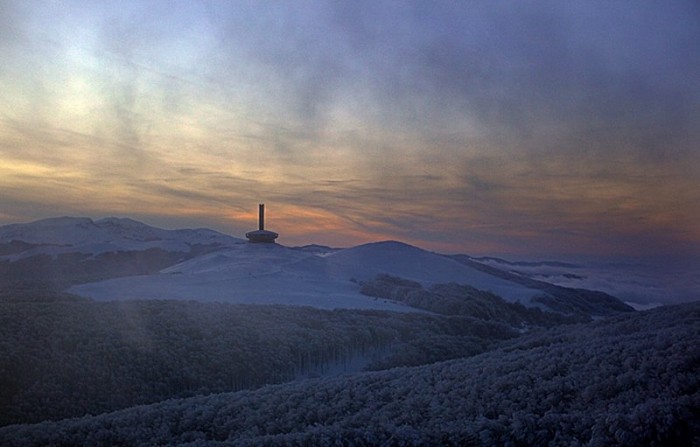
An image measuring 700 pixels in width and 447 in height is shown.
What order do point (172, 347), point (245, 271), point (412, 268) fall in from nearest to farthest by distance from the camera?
1. point (172, 347)
2. point (245, 271)
3. point (412, 268)

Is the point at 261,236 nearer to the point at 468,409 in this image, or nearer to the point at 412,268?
the point at 412,268

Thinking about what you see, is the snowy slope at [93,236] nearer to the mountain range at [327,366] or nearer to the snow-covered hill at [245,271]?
the snow-covered hill at [245,271]

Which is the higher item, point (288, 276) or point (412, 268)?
point (412, 268)

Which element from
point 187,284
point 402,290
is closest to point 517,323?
point 402,290

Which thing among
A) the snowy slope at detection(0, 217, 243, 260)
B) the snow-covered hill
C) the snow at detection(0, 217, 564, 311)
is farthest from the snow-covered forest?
the snowy slope at detection(0, 217, 243, 260)

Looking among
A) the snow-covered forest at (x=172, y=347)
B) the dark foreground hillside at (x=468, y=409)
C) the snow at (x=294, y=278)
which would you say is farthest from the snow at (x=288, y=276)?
the dark foreground hillside at (x=468, y=409)

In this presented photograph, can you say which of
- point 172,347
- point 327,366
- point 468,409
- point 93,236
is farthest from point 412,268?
point 93,236

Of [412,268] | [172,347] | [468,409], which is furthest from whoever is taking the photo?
[412,268]

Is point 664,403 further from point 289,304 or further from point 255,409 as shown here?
point 289,304

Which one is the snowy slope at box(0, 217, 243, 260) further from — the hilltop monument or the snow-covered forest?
the snow-covered forest
